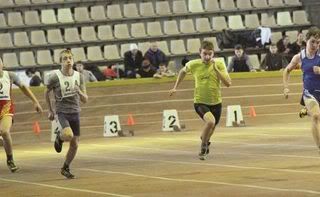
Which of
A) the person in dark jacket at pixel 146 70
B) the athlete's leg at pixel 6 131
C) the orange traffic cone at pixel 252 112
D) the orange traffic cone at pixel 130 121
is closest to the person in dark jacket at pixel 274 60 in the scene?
the orange traffic cone at pixel 252 112

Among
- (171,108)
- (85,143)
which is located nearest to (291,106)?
(171,108)

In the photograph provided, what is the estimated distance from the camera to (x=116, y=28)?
30.3 m

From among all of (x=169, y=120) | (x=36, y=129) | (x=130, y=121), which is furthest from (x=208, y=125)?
(x=36, y=129)

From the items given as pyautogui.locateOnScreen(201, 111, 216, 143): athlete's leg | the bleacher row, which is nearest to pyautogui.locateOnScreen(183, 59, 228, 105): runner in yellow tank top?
pyautogui.locateOnScreen(201, 111, 216, 143): athlete's leg

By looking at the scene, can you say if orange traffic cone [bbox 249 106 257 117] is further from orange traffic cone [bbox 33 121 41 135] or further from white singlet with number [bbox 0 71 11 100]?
white singlet with number [bbox 0 71 11 100]

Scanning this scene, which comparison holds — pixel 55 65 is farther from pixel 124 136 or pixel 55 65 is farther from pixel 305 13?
pixel 305 13

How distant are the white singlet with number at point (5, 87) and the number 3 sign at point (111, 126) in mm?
8294

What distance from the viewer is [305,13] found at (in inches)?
1264

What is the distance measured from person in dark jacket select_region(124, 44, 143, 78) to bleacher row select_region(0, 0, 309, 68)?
7.13 ft

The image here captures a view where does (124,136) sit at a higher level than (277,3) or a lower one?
lower

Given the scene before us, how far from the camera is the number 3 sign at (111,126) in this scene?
78.9 ft

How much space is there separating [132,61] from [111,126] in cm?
369

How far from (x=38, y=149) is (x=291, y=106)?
27.3 feet

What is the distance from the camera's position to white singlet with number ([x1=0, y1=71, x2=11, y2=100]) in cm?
1570
